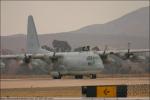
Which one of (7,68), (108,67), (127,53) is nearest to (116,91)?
(127,53)

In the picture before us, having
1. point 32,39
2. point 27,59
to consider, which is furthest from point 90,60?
point 32,39

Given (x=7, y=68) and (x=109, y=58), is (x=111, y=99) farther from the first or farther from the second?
(x=7, y=68)

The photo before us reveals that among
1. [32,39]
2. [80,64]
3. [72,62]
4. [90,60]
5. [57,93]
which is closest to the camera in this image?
[57,93]

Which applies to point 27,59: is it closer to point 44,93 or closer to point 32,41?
point 32,41

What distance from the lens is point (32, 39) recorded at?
329ft

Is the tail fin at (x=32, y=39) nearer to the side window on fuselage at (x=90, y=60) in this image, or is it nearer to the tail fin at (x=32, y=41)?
the tail fin at (x=32, y=41)

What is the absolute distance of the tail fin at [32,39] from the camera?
9956 centimetres

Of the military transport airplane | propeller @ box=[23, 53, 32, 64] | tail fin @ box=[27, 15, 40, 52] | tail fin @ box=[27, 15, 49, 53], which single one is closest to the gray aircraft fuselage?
the military transport airplane

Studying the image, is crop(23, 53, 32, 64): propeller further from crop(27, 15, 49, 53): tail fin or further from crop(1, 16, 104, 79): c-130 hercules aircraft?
crop(27, 15, 49, 53): tail fin

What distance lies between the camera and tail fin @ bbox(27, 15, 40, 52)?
99562 mm

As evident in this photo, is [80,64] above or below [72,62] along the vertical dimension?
below

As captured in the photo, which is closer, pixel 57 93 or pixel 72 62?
pixel 57 93

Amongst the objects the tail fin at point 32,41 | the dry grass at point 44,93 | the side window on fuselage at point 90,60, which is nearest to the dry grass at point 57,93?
the dry grass at point 44,93

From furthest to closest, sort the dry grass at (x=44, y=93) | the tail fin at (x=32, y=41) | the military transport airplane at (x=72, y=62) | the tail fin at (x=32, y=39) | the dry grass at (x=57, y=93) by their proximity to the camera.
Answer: the tail fin at (x=32, y=39) → the tail fin at (x=32, y=41) → the military transport airplane at (x=72, y=62) → the dry grass at (x=44, y=93) → the dry grass at (x=57, y=93)
